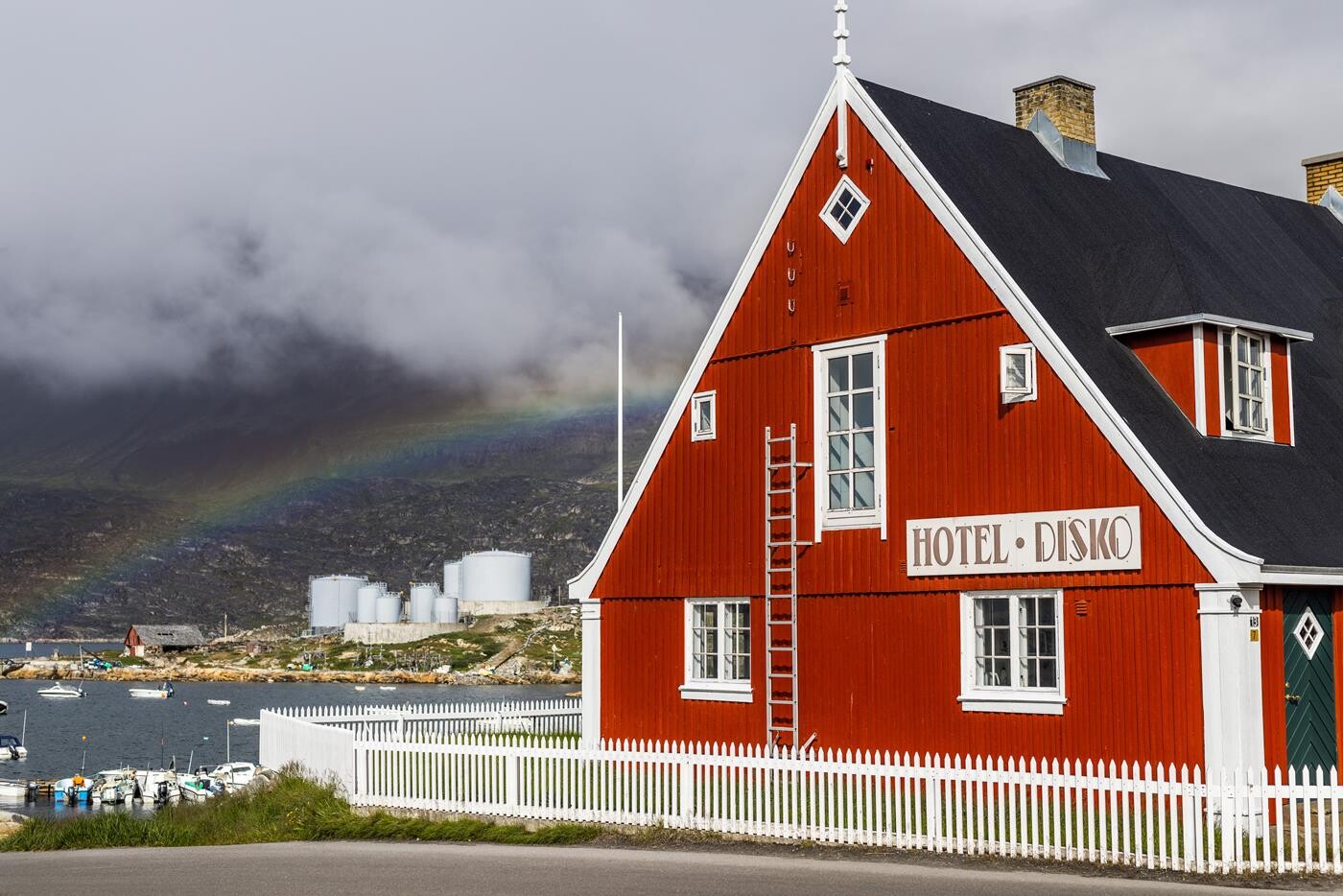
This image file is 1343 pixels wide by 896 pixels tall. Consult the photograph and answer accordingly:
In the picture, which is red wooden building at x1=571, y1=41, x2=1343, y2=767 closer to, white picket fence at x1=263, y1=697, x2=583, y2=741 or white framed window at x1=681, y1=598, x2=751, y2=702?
white framed window at x1=681, y1=598, x2=751, y2=702

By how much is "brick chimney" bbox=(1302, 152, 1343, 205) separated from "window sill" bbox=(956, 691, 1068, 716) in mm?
17464

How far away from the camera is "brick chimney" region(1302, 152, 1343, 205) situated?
1403 inches

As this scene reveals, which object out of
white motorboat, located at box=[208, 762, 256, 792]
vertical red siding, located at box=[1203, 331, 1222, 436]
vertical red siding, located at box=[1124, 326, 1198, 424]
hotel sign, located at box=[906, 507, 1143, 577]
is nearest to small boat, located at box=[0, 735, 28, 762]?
white motorboat, located at box=[208, 762, 256, 792]

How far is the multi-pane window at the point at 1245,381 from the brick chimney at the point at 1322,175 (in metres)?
12.5

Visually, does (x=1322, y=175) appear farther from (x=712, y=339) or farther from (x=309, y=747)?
(x=309, y=747)

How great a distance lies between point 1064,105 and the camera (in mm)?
29453

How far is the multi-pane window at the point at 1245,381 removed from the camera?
2428 cm

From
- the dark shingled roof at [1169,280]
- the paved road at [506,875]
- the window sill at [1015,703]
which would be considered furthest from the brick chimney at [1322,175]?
the paved road at [506,875]

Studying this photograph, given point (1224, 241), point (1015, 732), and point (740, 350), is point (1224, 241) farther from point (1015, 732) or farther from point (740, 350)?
point (1015, 732)

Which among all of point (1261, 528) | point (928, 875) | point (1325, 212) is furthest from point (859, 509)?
point (1325, 212)

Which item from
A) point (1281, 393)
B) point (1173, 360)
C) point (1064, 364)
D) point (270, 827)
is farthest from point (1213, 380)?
point (270, 827)

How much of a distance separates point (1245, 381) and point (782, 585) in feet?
26.1

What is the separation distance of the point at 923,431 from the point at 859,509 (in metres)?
1.74

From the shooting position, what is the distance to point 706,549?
2845 centimetres
